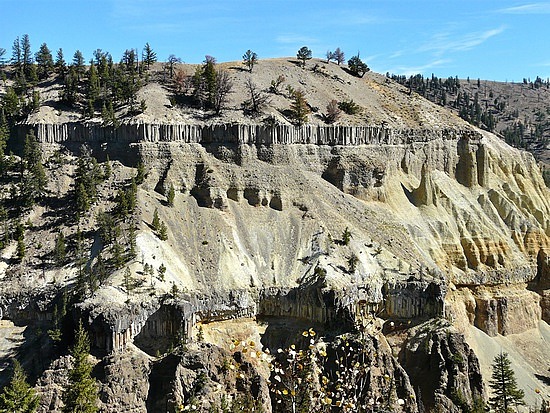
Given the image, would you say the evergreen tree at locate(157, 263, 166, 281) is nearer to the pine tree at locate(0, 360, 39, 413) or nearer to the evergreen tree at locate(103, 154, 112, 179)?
the pine tree at locate(0, 360, 39, 413)

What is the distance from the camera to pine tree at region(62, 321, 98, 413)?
45.2 metres

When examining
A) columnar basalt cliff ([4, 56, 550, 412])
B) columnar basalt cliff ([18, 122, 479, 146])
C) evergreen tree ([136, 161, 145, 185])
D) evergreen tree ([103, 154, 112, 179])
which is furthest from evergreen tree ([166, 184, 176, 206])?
columnar basalt cliff ([18, 122, 479, 146])

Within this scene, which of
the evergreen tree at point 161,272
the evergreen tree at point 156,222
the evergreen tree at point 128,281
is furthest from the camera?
the evergreen tree at point 156,222

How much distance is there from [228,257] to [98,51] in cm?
5595

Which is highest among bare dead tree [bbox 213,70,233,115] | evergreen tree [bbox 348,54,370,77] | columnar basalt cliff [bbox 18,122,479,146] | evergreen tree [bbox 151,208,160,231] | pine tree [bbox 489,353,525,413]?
evergreen tree [bbox 348,54,370,77]

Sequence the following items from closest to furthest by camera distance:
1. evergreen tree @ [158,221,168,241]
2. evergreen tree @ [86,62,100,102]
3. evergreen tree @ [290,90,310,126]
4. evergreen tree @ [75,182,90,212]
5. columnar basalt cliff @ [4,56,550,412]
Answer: columnar basalt cliff @ [4,56,550,412] → evergreen tree @ [158,221,168,241] → evergreen tree @ [75,182,90,212] → evergreen tree @ [290,90,310,126] → evergreen tree @ [86,62,100,102]

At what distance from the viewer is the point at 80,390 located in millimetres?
45625

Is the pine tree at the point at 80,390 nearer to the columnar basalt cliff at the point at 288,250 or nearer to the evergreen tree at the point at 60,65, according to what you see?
the columnar basalt cliff at the point at 288,250

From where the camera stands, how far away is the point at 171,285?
198ft

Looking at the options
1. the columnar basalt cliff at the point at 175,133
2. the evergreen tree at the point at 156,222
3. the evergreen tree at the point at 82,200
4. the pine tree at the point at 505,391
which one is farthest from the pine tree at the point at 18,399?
the columnar basalt cliff at the point at 175,133

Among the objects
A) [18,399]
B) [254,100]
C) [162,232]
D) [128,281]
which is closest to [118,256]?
[128,281]

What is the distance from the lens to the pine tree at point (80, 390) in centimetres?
4522

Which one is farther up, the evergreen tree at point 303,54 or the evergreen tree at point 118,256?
the evergreen tree at point 303,54

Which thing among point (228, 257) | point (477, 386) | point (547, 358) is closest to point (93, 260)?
point (228, 257)
